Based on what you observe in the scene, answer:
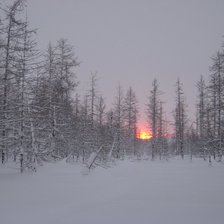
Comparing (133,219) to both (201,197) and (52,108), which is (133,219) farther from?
(52,108)

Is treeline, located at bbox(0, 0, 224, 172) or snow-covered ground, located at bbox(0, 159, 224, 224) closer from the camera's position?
snow-covered ground, located at bbox(0, 159, 224, 224)

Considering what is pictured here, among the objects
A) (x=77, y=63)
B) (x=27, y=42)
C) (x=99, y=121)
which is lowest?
(x=99, y=121)

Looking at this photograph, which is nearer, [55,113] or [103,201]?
[103,201]

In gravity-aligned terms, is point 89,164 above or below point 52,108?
below

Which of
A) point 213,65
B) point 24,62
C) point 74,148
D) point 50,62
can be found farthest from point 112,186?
point 74,148

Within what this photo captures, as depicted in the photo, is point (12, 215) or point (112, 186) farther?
point (112, 186)

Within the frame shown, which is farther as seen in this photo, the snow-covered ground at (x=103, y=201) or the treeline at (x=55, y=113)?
the treeline at (x=55, y=113)

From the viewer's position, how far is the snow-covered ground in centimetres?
725

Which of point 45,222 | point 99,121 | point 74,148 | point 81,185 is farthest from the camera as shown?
point 99,121

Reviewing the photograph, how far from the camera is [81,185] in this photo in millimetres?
11688

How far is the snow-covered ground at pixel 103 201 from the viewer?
23.8ft

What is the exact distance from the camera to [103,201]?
9219mm

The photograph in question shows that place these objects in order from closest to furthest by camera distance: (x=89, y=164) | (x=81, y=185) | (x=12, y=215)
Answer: (x=12, y=215) < (x=81, y=185) < (x=89, y=164)

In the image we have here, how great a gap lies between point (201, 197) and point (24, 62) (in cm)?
1197
